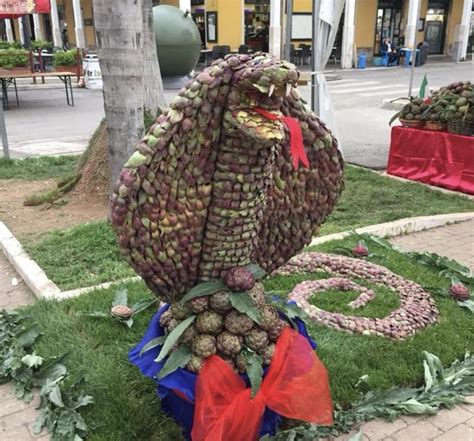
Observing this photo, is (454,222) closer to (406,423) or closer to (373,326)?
(373,326)

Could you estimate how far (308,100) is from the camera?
13141mm

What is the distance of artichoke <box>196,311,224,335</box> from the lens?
2396 mm

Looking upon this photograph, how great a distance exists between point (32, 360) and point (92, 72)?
60.6ft

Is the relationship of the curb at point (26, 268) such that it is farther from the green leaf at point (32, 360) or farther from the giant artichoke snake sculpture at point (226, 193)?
the giant artichoke snake sculpture at point (226, 193)

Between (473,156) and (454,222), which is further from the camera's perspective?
(473,156)

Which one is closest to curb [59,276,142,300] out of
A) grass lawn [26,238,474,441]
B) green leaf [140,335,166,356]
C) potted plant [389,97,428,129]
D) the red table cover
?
grass lawn [26,238,474,441]

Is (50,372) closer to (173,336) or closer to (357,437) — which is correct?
(173,336)

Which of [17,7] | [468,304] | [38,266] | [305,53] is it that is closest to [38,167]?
[38,266]

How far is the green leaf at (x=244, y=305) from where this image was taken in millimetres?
2334

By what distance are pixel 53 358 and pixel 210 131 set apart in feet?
6.08

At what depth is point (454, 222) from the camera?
590 cm

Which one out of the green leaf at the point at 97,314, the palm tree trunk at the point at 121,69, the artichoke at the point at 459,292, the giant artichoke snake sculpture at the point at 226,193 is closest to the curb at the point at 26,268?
the green leaf at the point at 97,314

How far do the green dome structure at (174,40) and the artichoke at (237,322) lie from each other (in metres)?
8.28

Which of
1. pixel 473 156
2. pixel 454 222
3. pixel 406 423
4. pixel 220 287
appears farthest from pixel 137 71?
pixel 473 156
